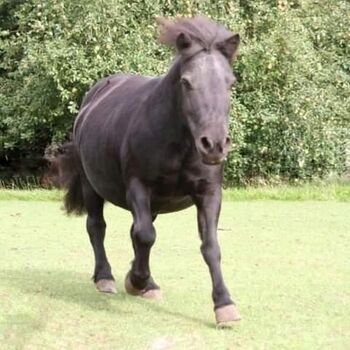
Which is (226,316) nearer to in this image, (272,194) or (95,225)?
(95,225)

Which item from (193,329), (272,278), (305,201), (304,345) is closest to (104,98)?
(272,278)

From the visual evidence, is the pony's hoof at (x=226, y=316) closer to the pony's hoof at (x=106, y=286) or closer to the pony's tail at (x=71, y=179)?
the pony's hoof at (x=106, y=286)

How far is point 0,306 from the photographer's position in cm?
555

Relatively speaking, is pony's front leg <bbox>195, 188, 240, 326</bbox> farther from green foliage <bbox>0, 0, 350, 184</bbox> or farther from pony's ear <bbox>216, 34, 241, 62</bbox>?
green foliage <bbox>0, 0, 350, 184</bbox>

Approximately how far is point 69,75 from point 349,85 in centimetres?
542

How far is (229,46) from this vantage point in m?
5.00

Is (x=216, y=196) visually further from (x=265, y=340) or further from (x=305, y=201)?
(x=305, y=201)

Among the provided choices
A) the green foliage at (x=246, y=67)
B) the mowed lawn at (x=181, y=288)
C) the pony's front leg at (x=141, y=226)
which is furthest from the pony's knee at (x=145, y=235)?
the green foliage at (x=246, y=67)

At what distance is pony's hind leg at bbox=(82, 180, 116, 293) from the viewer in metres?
6.38

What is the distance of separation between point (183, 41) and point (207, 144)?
0.72 metres

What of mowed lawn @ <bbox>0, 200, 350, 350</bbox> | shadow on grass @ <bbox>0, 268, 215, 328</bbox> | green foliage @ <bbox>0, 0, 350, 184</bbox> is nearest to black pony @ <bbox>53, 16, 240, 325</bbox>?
shadow on grass @ <bbox>0, 268, 215, 328</bbox>

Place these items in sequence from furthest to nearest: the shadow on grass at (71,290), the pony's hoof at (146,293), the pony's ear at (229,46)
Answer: the pony's hoof at (146,293), the shadow on grass at (71,290), the pony's ear at (229,46)

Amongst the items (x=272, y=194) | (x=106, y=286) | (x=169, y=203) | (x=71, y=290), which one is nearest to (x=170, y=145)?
(x=169, y=203)

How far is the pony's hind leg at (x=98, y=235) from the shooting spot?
6.38 m
